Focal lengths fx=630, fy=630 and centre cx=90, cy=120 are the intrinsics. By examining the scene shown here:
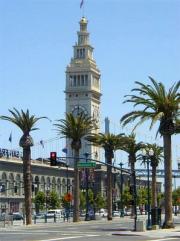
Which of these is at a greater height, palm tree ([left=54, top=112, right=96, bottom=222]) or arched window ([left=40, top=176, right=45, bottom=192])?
palm tree ([left=54, top=112, right=96, bottom=222])

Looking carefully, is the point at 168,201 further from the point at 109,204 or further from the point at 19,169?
the point at 19,169

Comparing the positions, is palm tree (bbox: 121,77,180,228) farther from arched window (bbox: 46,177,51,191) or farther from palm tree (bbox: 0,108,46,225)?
arched window (bbox: 46,177,51,191)

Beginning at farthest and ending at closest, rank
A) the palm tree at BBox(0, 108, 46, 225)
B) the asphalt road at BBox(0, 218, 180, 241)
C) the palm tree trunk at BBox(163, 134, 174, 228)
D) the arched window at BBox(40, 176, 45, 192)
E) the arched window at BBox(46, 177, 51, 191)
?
the arched window at BBox(46, 177, 51, 191) < the arched window at BBox(40, 176, 45, 192) < the palm tree at BBox(0, 108, 46, 225) < the palm tree trunk at BBox(163, 134, 174, 228) < the asphalt road at BBox(0, 218, 180, 241)

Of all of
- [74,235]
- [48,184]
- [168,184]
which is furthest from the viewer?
[48,184]

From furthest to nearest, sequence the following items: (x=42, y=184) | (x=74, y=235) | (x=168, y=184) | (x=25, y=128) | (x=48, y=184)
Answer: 1. (x=48, y=184)
2. (x=42, y=184)
3. (x=25, y=128)
4. (x=168, y=184)
5. (x=74, y=235)

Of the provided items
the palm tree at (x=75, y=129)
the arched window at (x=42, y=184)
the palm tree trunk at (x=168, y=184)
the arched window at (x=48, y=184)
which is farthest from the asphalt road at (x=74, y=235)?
the arched window at (x=48, y=184)

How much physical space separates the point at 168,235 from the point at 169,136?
1248 cm

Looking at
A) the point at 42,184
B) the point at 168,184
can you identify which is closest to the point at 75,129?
the point at 168,184

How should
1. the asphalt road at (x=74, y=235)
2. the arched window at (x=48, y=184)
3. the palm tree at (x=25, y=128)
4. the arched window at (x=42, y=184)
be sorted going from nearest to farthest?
the asphalt road at (x=74, y=235), the palm tree at (x=25, y=128), the arched window at (x=42, y=184), the arched window at (x=48, y=184)

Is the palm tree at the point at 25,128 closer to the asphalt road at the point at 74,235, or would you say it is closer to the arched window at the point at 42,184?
the asphalt road at the point at 74,235

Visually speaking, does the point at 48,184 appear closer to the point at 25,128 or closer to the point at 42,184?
the point at 42,184

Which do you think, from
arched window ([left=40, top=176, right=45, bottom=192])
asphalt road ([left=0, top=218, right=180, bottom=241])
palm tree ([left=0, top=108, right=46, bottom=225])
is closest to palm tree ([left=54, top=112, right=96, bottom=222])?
palm tree ([left=0, top=108, right=46, bottom=225])

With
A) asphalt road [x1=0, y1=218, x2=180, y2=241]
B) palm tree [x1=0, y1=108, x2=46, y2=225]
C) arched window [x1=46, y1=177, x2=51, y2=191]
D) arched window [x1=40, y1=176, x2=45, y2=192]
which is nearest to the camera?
asphalt road [x1=0, y1=218, x2=180, y2=241]

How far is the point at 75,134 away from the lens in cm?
7588
